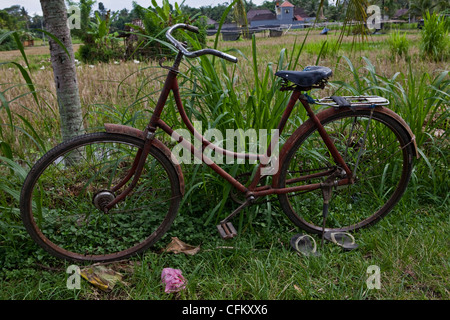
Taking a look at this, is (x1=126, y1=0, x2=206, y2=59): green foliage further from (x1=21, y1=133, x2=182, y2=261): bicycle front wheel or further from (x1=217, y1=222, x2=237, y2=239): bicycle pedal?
(x1=217, y1=222, x2=237, y2=239): bicycle pedal

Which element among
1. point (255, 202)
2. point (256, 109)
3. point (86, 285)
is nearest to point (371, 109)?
point (256, 109)

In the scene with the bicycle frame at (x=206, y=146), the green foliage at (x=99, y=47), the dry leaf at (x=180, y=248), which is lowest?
the dry leaf at (x=180, y=248)

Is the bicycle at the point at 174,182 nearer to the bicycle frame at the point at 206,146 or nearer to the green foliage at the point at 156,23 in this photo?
the bicycle frame at the point at 206,146

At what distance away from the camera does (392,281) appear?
2.09 m

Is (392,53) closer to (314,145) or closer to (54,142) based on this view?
(314,145)

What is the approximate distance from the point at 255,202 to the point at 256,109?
599 millimetres

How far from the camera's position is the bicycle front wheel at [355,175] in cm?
243

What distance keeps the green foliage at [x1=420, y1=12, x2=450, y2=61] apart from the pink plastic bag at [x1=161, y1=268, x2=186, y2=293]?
666 centimetres

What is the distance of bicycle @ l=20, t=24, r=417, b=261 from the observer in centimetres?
211

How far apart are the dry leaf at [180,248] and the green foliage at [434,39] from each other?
6400 millimetres

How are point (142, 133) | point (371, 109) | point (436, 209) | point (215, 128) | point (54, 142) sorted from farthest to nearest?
1. point (54, 142)
2. point (436, 209)
3. point (215, 128)
4. point (371, 109)
5. point (142, 133)

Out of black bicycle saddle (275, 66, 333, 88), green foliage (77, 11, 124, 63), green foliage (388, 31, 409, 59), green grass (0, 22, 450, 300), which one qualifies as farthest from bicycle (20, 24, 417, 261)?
green foliage (77, 11, 124, 63)

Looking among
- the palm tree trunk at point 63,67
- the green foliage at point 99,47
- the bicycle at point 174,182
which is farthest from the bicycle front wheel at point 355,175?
the green foliage at point 99,47

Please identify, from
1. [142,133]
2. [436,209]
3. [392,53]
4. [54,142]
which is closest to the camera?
[142,133]
